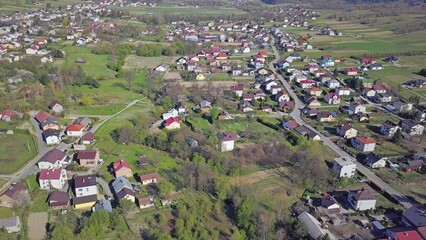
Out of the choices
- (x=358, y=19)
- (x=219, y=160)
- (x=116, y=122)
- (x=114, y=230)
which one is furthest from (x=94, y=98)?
(x=358, y=19)

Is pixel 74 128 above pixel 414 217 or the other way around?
the other way around

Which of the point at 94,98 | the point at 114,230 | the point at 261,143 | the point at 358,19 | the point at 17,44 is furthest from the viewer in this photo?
the point at 358,19

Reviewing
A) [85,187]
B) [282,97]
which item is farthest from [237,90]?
[85,187]

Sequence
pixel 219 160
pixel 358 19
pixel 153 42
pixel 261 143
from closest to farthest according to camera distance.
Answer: pixel 219 160
pixel 261 143
pixel 153 42
pixel 358 19

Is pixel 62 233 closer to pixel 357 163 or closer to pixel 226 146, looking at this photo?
pixel 226 146

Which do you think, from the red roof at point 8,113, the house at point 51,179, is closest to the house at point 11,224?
the house at point 51,179

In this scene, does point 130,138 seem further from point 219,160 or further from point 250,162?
point 250,162

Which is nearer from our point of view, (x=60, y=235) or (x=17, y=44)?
(x=60, y=235)

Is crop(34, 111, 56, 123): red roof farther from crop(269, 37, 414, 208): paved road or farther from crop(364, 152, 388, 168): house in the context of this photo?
crop(364, 152, 388, 168): house
